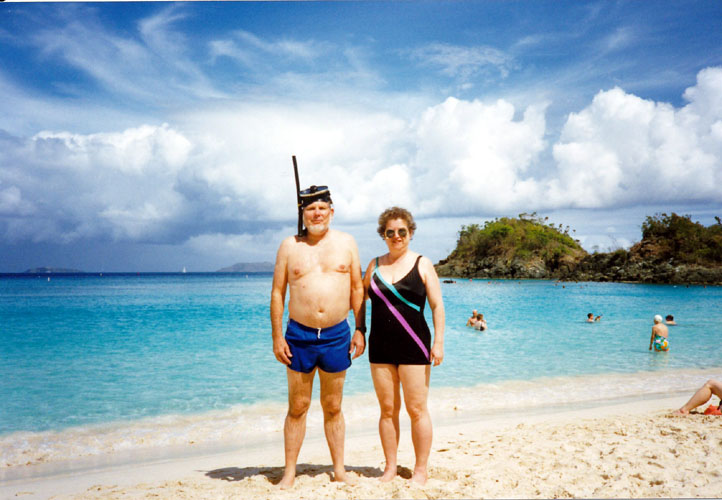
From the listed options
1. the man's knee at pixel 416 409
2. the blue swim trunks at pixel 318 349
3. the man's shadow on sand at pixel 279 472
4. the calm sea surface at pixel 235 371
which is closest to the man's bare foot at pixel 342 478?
the man's shadow on sand at pixel 279 472

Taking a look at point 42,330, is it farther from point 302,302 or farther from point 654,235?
point 654,235

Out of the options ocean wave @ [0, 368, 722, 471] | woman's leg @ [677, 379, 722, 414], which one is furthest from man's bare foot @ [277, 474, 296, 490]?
woman's leg @ [677, 379, 722, 414]

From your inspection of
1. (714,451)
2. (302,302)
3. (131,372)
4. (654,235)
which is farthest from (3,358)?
(654,235)

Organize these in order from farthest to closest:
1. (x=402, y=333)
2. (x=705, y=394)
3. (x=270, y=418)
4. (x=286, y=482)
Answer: (x=270, y=418)
(x=705, y=394)
(x=286, y=482)
(x=402, y=333)

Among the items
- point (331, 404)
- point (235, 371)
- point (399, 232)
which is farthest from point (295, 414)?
point (235, 371)

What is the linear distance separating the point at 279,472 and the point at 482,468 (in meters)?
1.71

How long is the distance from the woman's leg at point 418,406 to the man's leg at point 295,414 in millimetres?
687

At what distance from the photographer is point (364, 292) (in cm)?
362

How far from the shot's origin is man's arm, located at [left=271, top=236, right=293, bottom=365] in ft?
11.3

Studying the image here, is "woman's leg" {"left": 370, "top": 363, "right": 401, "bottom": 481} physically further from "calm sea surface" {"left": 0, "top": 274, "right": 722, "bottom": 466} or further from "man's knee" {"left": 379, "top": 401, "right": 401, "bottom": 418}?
"calm sea surface" {"left": 0, "top": 274, "right": 722, "bottom": 466}

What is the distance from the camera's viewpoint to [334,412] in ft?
11.7

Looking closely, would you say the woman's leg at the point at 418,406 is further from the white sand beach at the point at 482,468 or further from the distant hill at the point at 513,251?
the distant hill at the point at 513,251

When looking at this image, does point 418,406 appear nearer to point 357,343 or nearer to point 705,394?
point 357,343

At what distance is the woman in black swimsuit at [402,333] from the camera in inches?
133
